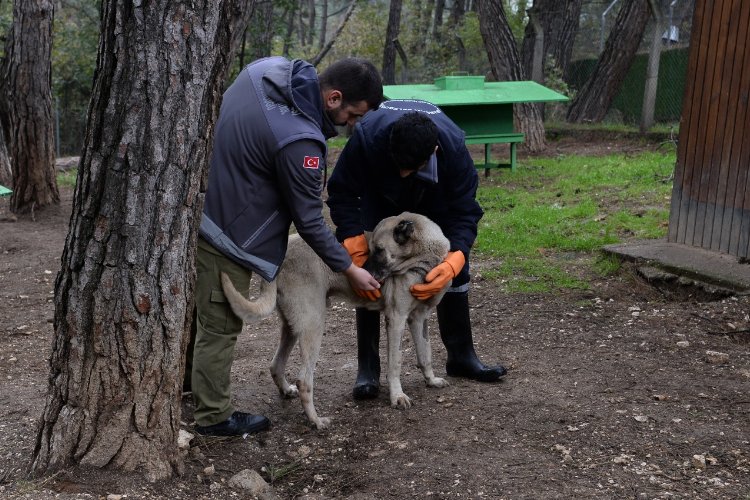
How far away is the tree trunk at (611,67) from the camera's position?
15812 millimetres

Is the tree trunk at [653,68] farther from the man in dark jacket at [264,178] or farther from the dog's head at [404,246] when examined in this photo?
the man in dark jacket at [264,178]

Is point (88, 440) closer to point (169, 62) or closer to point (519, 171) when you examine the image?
point (169, 62)

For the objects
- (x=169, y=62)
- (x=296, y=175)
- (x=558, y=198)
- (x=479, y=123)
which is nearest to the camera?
(x=169, y=62)

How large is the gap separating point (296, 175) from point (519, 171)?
8.82 m

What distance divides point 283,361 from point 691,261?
3769 millimetres

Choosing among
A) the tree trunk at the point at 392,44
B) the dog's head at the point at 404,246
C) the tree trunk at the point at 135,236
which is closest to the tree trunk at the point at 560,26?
the tree trunk at the point at 392,44

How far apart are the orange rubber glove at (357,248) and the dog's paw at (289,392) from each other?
2.79 ft

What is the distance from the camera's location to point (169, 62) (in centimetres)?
309

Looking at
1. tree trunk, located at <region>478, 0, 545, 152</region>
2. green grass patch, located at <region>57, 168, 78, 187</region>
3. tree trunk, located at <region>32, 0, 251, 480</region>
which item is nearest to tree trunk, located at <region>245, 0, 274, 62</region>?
green grass patch, located at <region>57, 168, 78, 187</region>

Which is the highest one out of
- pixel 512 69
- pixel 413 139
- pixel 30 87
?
pixel 512 69

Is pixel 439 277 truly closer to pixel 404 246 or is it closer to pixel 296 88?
pixel 404 246

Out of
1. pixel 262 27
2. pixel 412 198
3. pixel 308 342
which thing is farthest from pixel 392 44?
pixel 308 342

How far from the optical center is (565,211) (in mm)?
9312

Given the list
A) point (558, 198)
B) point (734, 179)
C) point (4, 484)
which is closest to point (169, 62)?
point (4, 484)
